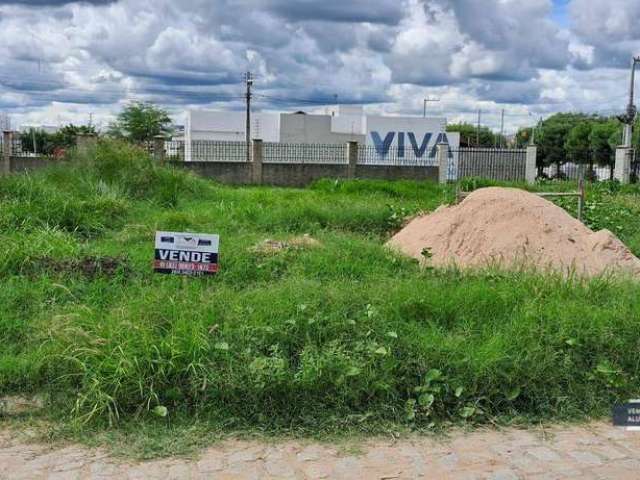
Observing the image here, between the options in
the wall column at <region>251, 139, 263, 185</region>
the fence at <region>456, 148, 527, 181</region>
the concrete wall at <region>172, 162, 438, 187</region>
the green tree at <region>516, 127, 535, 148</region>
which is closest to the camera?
the concrete wall at <region>172, 162, 438, 187</region>

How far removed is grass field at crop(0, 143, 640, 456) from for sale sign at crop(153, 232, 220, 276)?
23 centimetres

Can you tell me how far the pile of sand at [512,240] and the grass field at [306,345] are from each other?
1.28m

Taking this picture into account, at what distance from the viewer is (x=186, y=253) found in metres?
5.55

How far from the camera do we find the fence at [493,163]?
94.1 ft

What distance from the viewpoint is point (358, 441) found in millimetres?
3988

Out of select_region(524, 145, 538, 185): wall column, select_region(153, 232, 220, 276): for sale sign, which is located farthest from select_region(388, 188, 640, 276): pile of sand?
select_region(524, 145, 538, 185): wall column

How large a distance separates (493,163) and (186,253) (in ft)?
83.3

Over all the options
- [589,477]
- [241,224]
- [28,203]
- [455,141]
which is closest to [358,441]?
[589,477]

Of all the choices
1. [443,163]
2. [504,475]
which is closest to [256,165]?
[443,163]

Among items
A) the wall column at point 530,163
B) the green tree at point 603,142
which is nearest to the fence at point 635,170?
the wall column at point 530,163

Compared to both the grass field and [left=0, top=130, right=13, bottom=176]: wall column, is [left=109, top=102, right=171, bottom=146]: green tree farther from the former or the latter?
the grass field

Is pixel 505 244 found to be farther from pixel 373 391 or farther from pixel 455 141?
pixel 455 141

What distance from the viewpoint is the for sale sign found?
5508 millimetres

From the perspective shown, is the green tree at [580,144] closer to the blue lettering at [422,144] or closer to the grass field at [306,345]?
the blue lettering at [422,144]
